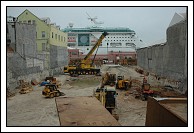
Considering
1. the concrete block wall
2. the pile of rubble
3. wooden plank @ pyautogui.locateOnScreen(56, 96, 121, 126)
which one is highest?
the concrete block wall

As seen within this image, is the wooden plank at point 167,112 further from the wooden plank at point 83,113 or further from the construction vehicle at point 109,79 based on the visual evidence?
the construction vehicle at point 109,79

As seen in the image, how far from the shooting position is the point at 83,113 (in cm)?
461

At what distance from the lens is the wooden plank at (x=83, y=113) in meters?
3.99

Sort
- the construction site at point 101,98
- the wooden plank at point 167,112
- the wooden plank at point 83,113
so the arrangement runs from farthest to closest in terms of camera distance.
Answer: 1. the construction site at point 101,98
2. the wooden plank at point 83,113
3. the wooden plank at point 167,112

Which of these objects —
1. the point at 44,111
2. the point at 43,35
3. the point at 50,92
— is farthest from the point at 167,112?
the point at 43,35

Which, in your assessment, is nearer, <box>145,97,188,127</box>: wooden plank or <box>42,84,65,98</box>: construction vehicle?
<box>145,97,188,127</box>: wooden plank

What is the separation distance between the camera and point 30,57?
21562 mm

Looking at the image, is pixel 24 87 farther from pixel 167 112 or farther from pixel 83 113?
pixel 167 112

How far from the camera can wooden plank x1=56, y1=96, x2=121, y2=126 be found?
399cm

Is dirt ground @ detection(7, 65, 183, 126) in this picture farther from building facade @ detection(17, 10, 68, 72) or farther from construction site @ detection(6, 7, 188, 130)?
building facade @ detection(17, 10, 68, 72)

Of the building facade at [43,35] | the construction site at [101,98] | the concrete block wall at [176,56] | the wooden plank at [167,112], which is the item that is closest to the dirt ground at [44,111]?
the construction site at [101,98]

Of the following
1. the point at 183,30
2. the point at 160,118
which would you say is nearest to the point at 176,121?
the point at 160,118

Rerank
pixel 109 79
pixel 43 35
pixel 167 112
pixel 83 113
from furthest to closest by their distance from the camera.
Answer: pixel 43 35 → pixel 109 79 → pixel 83 113 → pixel 167 112

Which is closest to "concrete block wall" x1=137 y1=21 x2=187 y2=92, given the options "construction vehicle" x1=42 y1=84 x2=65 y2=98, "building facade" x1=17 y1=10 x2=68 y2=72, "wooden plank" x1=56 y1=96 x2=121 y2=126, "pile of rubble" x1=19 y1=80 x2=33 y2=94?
"construction vehicle" x1=42 y1=84 x2=65 y2=98
